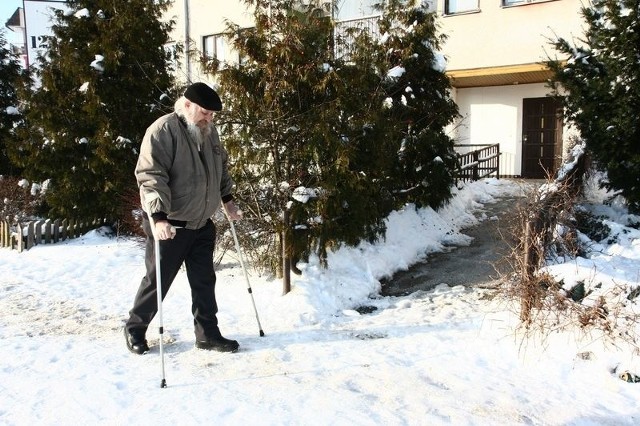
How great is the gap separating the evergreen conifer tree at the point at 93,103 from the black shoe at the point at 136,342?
489cm

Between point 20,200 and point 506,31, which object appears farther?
point 506,31

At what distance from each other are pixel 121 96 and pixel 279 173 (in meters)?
4.39

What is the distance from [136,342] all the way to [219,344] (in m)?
0.63

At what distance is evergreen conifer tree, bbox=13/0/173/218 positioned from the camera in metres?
8.58

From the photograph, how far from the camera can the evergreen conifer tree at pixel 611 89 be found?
758 cm

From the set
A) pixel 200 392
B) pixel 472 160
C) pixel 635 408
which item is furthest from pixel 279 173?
pixel 472 160

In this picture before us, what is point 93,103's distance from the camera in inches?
336

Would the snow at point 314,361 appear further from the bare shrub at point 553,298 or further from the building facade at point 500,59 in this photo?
the building facade at point 500,59

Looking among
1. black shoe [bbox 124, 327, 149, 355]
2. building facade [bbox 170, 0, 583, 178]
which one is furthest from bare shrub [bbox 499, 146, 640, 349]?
building facade [bbox 170, 0, 583, 178]

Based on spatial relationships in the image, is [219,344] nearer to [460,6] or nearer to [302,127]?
[302,127]

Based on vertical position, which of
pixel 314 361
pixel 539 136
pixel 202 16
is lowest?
pixel 314 361

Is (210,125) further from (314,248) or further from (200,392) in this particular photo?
(314,248)

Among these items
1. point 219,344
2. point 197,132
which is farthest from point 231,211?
point 219,344

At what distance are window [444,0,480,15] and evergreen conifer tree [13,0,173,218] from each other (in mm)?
8590
